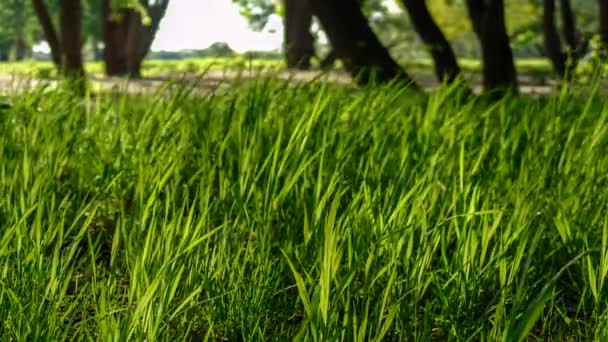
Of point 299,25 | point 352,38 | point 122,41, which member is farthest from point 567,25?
point 122,41

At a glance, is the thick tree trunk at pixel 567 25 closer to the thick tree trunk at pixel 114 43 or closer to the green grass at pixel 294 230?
the thick tree trunk at pixel 114 43

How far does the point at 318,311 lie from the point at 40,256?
1.98 feet

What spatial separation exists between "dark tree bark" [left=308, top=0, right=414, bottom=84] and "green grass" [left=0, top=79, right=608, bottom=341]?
2.90 metres

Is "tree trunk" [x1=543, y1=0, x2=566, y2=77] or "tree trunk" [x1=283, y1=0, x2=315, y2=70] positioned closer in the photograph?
"tree trunk" [x1=543, y1=0, x2=566, y2=77]

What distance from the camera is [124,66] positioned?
22547mm

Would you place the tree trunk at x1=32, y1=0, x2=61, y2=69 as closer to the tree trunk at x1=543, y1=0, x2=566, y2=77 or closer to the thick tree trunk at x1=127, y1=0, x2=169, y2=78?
the thick tree trunk at x1=127, y1=0, x2=169, y2=78

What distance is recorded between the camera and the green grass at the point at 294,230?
180cm

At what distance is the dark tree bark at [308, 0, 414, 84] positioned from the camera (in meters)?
6.91

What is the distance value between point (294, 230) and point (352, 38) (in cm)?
475

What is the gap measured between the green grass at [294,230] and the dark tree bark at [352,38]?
9.52 feet

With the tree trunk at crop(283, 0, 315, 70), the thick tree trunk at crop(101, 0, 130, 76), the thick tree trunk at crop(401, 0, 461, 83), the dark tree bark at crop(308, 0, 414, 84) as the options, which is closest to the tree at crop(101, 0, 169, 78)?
the thick tree trunk at crop(101, 0, 130, 76)

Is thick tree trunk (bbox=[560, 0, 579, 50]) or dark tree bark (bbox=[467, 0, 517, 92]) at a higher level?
dark tree bark (bbox=[467, 0, 517, 92])

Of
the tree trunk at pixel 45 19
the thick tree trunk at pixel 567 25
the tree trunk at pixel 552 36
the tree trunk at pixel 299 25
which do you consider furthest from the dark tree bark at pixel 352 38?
the tree trunk at pixel 299 25

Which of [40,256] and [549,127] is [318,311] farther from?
[549,127]
